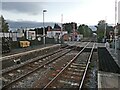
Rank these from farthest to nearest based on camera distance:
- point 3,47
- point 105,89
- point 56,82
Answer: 1. point 3,47
2. point 56,82
3. point 105,89

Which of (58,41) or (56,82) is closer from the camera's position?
(56,82)

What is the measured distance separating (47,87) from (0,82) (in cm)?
284

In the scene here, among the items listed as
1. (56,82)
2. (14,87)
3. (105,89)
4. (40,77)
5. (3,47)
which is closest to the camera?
(105,89)

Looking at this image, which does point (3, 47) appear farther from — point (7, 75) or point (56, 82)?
point (56, 82)

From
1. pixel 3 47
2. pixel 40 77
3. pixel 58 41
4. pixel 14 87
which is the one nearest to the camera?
pixel 14 87

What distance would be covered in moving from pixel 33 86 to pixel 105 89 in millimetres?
3261

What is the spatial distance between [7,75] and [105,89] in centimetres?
642

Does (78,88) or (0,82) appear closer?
(78,88)

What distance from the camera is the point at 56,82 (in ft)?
38.5

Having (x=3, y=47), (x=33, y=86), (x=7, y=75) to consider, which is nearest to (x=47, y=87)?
(x=33, y=86)

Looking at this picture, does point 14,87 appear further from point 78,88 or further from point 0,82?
point 78,88

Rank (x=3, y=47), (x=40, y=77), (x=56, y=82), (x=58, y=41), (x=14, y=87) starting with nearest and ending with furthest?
(x=14, y=87)
(x=56, y=82)
(x=40, y=77)
(x=3, y=47)
(x=58, y=41)

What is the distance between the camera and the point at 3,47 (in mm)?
29062

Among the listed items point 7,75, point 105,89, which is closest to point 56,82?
point 105,89
